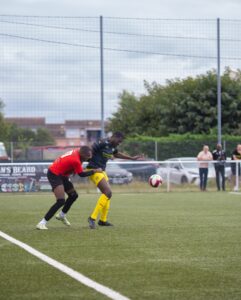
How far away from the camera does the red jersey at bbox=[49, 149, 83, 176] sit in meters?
14.6

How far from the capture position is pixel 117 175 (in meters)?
32.5

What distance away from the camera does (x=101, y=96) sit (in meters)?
33.5

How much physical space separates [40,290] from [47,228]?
6.95 meters

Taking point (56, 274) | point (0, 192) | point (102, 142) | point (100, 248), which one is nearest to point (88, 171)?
point (102, 142)

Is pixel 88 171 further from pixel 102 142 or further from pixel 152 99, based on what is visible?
pixel 152 99

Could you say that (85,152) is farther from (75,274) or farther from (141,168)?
(141,168)

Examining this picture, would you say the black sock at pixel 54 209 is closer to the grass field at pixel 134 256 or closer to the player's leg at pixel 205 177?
the grass field at pixel 134 256

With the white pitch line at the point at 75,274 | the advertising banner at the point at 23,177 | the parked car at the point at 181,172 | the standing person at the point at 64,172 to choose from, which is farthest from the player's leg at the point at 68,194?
the parked car at the point at 181,172

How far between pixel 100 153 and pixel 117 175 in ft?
54.7

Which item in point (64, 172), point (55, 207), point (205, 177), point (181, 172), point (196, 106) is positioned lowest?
point (205, 177)

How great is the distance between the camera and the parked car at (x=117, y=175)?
1271 inches

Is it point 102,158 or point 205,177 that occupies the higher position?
point 102,158

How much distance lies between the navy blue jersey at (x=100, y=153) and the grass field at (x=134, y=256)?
1.23m

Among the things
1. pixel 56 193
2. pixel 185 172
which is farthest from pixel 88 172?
pixel 185 172
